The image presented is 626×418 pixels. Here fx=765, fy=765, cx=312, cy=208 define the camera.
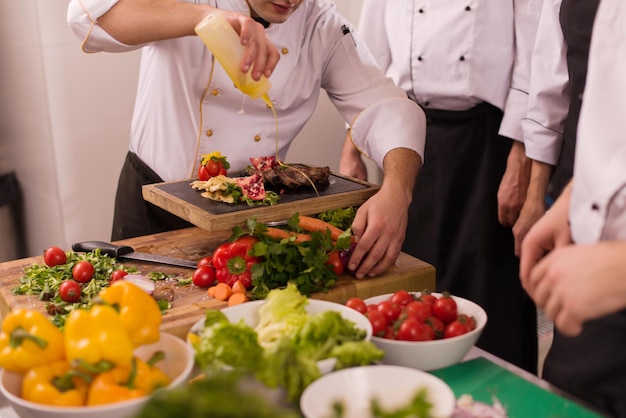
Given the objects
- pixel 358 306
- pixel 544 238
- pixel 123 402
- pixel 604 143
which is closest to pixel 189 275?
pixel 358 306

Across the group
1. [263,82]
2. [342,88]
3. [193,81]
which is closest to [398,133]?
[342,88]

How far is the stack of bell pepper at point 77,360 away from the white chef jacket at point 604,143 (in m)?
0.68

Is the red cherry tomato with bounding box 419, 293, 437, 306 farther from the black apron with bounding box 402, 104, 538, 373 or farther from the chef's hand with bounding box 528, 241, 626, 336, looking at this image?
the black apron with bounding box 402, 104, 538, 373

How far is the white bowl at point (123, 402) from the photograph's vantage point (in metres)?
1.04

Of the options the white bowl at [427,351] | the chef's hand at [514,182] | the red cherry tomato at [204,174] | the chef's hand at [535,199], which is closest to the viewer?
the white bowl at [427,351]

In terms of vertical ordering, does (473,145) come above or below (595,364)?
above

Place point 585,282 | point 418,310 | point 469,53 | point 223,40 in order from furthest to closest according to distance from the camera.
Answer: point 469,53 → point 223,40 → point 418,310 → point 585,282

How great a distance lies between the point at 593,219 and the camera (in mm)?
1154

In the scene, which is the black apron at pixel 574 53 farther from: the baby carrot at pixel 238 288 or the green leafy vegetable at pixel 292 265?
the baby carrot at pixel 238 288

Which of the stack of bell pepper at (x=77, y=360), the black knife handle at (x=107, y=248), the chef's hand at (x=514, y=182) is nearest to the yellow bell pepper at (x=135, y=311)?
the stack of bell pepper at (x=77, y=360)

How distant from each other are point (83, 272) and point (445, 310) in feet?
2.69

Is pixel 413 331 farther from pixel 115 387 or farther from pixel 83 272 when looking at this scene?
pixel 83 272

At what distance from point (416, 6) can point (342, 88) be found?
47cm

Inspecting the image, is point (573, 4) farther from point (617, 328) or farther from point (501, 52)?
point (617, 328)
